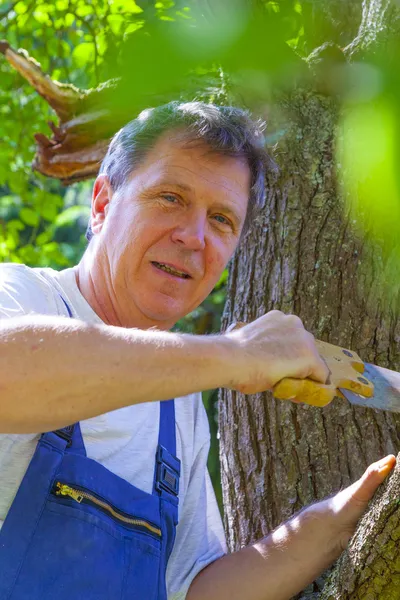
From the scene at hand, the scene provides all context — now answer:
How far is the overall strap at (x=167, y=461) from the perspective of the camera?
6.64 feet

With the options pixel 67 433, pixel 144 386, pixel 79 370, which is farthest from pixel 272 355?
pixel 67 433

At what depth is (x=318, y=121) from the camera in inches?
97.6

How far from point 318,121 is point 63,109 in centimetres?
151

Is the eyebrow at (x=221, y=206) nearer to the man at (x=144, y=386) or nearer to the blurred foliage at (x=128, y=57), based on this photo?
the man at (x=144, y=386)

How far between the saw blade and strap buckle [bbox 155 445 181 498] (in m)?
0.64

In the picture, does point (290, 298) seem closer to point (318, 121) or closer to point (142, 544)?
point (318, 121)

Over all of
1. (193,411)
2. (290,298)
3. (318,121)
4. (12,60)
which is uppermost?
(12,60)

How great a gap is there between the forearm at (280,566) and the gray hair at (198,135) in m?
0.99

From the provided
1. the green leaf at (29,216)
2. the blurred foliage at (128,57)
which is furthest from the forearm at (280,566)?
the green leaf at (29,216)

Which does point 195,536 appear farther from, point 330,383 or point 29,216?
point 29,216

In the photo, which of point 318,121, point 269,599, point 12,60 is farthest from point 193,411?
point 12,60

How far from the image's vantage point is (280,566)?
2008mm

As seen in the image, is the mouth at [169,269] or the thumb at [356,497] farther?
the mouth at [169,269]

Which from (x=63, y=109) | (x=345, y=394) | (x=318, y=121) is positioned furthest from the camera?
(x=63, y=109)
